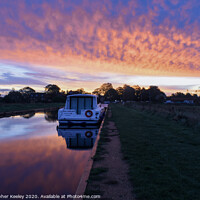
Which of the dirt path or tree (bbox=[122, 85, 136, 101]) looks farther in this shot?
tree (bbox=[122, 85, 136, 101])

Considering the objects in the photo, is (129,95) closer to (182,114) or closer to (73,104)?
(182,114)

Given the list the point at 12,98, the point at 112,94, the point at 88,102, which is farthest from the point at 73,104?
the point at 112,94

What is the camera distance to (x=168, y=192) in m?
3.72

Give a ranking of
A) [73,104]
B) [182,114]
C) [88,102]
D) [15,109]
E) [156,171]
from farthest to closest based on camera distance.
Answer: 1. [15,109]
2. [182,114]
3. [88,102]
4. [73,104]
5. [156,171]

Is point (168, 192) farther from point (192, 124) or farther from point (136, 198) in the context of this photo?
point (192, 124)

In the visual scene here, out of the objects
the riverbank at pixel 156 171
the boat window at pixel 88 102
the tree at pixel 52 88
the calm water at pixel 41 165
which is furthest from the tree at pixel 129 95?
the riverbank at pixel 156 171

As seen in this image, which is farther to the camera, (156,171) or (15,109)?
(15,109)

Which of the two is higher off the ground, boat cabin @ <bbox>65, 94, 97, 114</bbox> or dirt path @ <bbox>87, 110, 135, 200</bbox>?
boat cabin @ <bbox>65, 94, 97, 114</bbox>

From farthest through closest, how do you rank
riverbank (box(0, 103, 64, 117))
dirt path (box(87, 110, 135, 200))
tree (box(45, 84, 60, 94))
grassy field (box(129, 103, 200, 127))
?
tree (box(45, 84, 60, 94)) < riverbank (box(0, 103, 64, 117)) < grassy field (box(129, 103, 200, 127)) < dirt path (box(87, 110, 135, 200))

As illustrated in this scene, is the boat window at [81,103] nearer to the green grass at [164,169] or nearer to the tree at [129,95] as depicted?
the green grass at [164,169]

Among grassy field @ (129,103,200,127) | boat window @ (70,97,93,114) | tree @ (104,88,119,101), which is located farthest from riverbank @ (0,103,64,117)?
tree @ (104,88,119,101)

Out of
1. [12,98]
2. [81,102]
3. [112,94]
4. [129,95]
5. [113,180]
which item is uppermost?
[112,94]

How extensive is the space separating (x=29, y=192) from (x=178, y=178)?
3.55 metres

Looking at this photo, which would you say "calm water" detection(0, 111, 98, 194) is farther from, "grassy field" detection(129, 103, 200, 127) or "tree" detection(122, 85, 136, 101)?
"tree" detection(122, 85, 136, 101)
